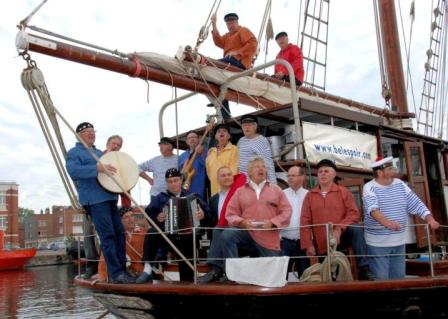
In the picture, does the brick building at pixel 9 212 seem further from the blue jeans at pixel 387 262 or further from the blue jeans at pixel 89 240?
the blue jeans at pixel 387 262

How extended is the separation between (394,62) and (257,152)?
665cm

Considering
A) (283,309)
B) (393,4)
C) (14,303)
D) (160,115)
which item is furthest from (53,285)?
(283,309)

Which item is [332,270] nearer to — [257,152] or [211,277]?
[211,277]

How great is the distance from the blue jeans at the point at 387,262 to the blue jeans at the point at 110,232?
112 inches

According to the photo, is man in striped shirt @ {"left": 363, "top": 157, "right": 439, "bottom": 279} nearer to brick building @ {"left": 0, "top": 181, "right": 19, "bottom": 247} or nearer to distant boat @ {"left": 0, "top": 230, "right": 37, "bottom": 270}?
distant boat @ {"left": 0, "top": 230, "right": 37, "bottom": 270}

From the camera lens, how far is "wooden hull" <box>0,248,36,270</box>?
38.3 metres

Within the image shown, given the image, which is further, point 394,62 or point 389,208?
point 394,62

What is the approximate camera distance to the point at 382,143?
27.8ft

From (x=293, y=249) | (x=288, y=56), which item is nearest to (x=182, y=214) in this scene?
(x=293, y=249)

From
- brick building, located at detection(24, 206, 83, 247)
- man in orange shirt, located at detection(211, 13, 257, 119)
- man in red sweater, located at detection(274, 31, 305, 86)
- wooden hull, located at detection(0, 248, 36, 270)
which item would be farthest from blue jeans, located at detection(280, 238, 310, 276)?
brick building, located at detection(24, 206, 83, 247)

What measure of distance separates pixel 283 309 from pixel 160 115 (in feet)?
16.7

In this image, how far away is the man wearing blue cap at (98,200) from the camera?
19.4 feet

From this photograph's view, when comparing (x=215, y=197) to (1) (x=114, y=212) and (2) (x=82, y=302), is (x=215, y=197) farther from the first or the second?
(2) (x=82, y=302)

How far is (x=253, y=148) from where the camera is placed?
661cm
